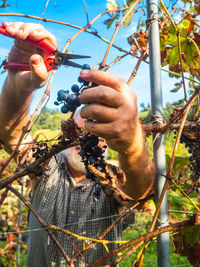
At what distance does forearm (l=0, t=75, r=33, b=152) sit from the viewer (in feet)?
4.81

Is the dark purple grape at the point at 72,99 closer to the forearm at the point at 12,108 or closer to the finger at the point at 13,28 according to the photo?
the finger at the point at 13,28

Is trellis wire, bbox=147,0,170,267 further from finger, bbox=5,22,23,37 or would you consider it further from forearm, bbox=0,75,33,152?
forearm, bbox=0,75,33,152

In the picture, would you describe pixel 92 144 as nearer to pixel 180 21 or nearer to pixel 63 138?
pixel 63 138

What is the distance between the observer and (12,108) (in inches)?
61.0

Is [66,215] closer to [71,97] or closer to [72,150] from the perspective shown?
[72,150]

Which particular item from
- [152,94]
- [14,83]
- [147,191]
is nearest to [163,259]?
[147,191]

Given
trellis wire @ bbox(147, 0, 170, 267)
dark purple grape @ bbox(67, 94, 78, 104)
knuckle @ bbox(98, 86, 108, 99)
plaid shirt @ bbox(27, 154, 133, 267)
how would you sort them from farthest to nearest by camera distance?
plaid shirt @ bbox(27, 154, 133, 267) → trellis wire @ bbox(147, 0, 170, 267) → dark purple grape @ bbox(67, 94, 78, 104) → knuckle @ bbox(98, 86, 108, 99)

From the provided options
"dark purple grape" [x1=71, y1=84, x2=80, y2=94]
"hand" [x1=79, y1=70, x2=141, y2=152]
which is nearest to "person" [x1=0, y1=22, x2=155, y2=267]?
"hand" [x1=79, y1=70, x2=141, y2=152]

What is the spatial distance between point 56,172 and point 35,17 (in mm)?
Result: 1267

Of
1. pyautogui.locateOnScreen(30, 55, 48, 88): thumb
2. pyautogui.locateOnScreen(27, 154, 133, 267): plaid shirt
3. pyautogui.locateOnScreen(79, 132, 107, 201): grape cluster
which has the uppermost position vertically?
pyautogui.locateOnScreen(30, 55, 48, 88): thumb

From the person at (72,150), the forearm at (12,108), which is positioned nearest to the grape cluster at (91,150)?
the person at (72,150)

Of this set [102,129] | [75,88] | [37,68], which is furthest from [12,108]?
[102,129]

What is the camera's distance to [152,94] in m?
1.04

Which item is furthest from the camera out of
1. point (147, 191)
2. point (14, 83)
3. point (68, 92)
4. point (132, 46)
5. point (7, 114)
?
point (7, 114)
